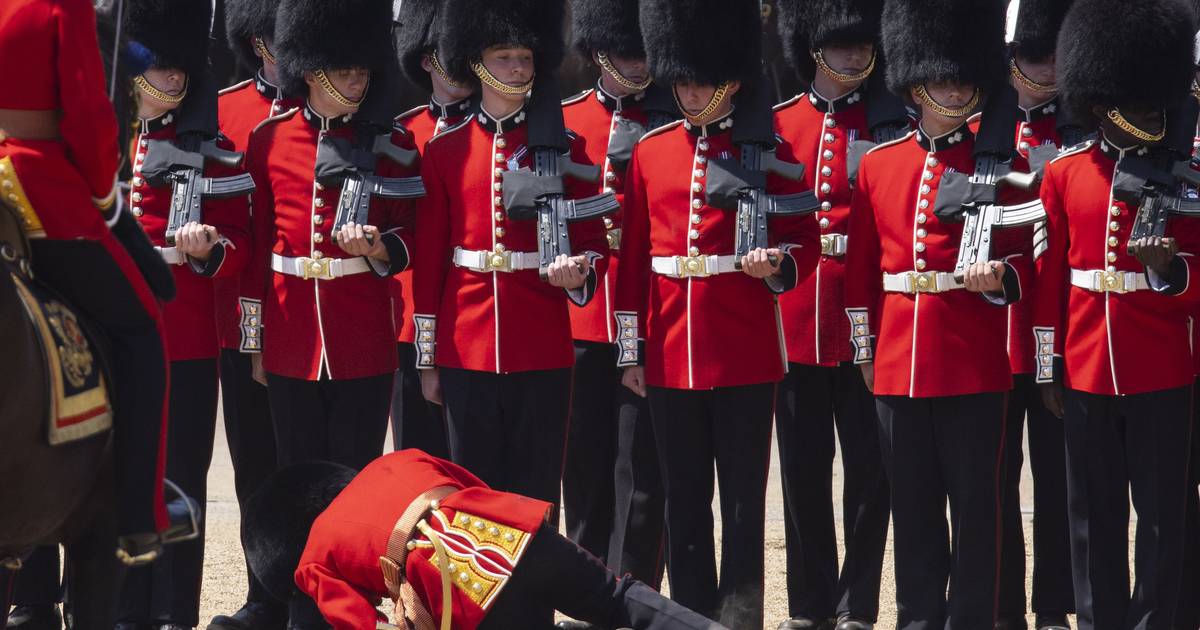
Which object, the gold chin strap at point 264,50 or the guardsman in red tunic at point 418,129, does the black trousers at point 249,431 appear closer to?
the guardsman in red tunic at point 418,129

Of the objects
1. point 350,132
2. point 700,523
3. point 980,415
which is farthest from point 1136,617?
point 350,132

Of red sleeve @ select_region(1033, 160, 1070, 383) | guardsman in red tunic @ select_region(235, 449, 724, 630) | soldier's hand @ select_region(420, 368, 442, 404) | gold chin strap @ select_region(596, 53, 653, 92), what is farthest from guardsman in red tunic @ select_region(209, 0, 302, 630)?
red sleeve @ select_region(1033, 160, 1070, 383)

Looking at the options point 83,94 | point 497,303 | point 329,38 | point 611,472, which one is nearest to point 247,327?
point 497,303

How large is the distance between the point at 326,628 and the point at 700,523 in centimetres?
100

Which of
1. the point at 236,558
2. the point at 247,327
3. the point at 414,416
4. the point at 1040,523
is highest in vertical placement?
the point at 247,327

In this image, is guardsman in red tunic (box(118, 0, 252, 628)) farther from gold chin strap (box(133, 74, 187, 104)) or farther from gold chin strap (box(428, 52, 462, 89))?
gold chin strap (box(428, 52, 462, 89))

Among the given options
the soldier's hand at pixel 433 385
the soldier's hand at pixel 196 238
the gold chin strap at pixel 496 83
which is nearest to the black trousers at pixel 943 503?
the soldier's hand at pixel 433 385

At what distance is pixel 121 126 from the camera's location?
12.6 feet

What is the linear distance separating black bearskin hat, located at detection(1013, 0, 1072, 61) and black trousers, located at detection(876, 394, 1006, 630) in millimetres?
1448

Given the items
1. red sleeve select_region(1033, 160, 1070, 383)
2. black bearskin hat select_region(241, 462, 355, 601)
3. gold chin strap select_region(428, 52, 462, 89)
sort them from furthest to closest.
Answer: gold chin strap select_region(428, 52, 462, 89) → red sleeve select_region(1033, 160, 1070, 383) → black bearskin hat select_region(241, 462, 355, 601)

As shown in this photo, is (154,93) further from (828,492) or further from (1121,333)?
(1121,333)

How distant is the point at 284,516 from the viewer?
13.8 feet

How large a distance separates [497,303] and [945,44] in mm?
1346

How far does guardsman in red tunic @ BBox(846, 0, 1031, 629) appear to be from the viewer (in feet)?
15.5
